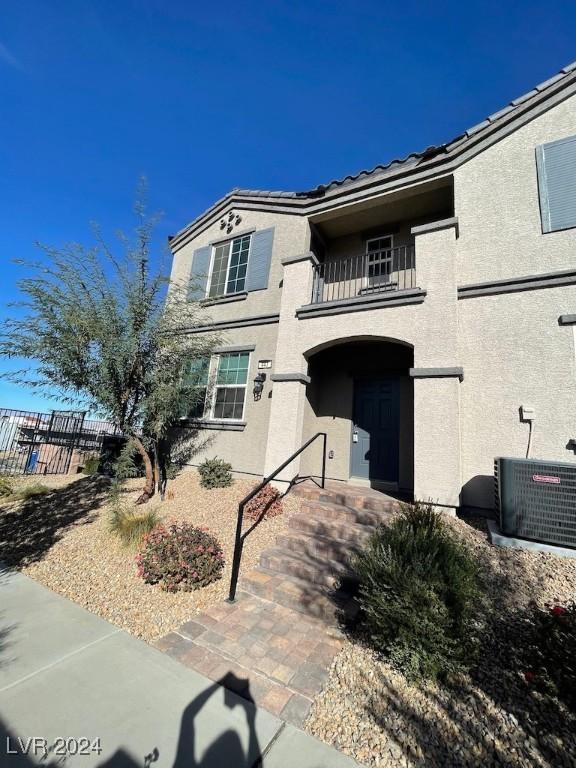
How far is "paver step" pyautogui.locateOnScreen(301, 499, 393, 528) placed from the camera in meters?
5.13

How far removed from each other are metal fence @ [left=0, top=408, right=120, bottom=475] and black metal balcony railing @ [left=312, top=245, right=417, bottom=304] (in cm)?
768

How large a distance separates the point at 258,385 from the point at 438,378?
157 inches

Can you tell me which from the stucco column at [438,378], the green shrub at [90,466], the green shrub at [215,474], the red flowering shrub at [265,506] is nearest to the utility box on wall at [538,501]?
the stucco column at [438,378]


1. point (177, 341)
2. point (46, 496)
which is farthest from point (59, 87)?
point (46, 496)

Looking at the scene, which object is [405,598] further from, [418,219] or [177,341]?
[418,219]

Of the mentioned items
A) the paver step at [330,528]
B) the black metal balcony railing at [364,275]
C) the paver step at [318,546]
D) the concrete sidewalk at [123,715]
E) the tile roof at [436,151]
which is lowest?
the concrete sidewalk at [123,715]

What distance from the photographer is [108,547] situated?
5.15m

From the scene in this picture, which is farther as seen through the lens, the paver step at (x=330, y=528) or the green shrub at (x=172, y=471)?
the green shrub at (x=172, y=471)

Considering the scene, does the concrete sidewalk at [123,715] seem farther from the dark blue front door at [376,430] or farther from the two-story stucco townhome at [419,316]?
the dark blue front door at [376,430]

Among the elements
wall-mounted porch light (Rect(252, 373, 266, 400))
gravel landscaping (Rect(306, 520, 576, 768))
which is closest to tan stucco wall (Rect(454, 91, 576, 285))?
wall-mounted porch light (Rect(252, 373, 266, 400))

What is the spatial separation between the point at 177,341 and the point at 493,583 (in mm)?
7247

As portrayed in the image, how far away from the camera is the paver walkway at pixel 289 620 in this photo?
276 cm

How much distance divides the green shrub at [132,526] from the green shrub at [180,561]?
569mm

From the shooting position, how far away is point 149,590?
13.4 feet
